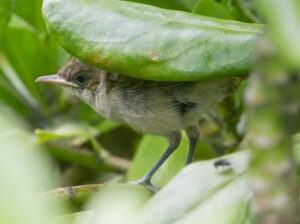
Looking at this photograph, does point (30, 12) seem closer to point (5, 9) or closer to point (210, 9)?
point (5, 9)

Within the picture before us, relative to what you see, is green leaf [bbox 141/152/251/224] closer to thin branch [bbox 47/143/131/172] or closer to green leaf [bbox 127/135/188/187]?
green leaf [bbox 127/135/188/187]

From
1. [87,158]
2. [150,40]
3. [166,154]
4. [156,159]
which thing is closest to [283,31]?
[150,40]

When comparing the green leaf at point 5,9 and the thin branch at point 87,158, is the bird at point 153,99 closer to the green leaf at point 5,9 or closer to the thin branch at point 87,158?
the green leaf at point 5,9

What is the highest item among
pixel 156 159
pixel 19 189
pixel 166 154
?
pixel 19 189

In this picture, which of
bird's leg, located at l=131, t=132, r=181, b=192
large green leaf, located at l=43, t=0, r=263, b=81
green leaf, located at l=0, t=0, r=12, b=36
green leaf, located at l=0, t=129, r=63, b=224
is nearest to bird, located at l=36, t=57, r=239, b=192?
bird's leg, located at l=131, t=132, r=181, b=192

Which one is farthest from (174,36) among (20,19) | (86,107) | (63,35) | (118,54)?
(86,107)

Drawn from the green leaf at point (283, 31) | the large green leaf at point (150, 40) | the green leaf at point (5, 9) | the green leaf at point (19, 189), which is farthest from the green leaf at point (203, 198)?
the green leaf at point (5, 9)
